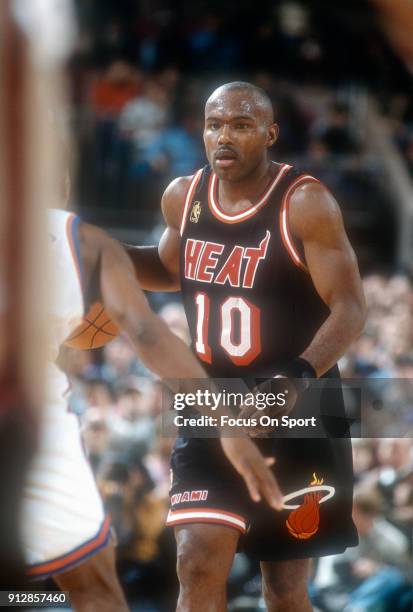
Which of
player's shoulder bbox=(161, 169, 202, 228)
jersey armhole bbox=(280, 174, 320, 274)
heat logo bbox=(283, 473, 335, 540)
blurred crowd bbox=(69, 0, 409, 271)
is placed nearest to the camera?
jersey armhole bbox=(280, 174, 320, 274)

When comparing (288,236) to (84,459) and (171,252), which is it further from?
(84,459)

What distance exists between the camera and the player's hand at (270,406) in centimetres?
234

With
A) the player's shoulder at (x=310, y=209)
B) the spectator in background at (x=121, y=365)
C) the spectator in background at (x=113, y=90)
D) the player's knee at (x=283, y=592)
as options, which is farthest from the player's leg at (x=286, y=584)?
the spectator in background at (x=113, y=90)

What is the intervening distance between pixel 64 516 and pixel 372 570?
1.05 meters

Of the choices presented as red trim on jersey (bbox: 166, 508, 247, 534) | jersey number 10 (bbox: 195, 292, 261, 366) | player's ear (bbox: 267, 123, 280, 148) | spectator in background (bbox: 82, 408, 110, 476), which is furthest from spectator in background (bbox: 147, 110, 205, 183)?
red trim on jersey (bbox: 166, 508, 247, 534)

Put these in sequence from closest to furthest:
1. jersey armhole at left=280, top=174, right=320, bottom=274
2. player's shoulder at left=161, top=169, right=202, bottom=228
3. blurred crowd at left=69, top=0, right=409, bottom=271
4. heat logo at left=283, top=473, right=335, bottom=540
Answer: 1. jersey armhole at left=280, top=174, right=320, bottom=274
2. heat logo at left=283, top=473, right=335, bottom=540
3. player's shoulder at left=161, top=169, right=202, bottom=228
4. blurred crowd at left=69, top=0, right=409, bottom=271

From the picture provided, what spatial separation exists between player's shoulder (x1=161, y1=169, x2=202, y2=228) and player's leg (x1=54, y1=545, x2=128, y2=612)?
933 millimetres

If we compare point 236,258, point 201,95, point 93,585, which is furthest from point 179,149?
point 93,585

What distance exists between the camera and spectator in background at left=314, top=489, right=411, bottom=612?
2.73m

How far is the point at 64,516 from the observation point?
2.33m

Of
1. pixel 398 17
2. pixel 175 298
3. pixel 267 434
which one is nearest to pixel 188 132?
pixel 175 298

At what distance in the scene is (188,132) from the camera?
2.63 m

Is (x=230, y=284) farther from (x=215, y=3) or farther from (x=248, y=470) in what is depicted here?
(x=215, y=3)

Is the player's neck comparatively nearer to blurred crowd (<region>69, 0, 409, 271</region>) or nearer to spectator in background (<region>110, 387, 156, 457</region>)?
blurred crowd (<region>69, 0, 409, 271</region>)
